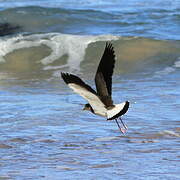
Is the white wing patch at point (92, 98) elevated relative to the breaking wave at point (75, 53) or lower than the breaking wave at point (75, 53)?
lower

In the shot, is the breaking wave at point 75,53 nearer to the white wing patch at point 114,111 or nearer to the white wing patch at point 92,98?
the white wing patch at point 92,98

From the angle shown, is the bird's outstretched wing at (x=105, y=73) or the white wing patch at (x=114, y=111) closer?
the white wing patch at (x=114, y=111)

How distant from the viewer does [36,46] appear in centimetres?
1170

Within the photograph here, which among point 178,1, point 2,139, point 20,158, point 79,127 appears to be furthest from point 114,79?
point 178,1

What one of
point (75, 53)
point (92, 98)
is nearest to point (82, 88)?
point (92, 98)

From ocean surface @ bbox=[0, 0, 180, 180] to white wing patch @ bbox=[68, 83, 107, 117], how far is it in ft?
1.28

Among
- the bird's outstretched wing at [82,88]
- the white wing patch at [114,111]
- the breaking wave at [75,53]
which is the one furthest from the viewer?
the breaking wave at [75,53]

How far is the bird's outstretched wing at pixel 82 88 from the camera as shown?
484 cm

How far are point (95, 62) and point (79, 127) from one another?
174 inches

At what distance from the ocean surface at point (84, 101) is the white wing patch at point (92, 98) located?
39cm

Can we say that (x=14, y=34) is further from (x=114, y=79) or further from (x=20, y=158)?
(x=20, y=158)

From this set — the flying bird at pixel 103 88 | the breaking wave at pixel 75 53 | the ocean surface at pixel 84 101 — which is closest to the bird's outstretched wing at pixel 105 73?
the flying bird at pixel 103 88

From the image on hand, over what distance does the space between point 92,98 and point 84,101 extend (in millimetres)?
2686

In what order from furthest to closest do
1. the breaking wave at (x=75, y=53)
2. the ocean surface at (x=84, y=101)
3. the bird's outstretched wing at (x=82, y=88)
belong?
1. the breaking wave at (x=75, y=53)
2. the ocean surface at (x=84, y=101)
3. the bird's outstretched wing at (x=82, y=88)
